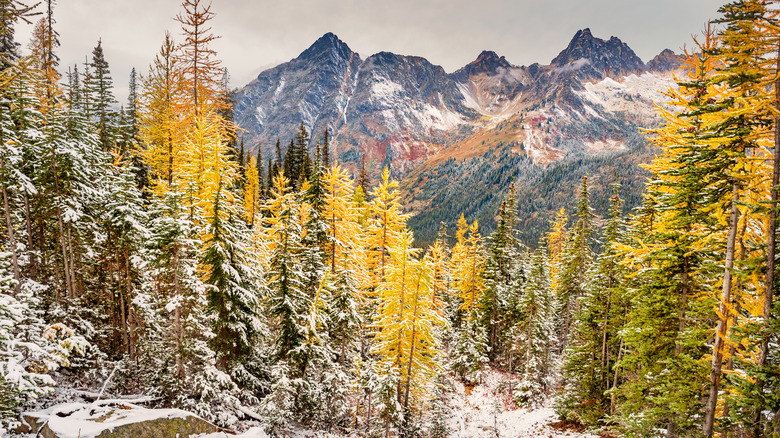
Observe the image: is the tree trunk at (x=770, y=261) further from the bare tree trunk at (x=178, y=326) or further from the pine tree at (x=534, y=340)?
the pine tree at (x=534, y=340)

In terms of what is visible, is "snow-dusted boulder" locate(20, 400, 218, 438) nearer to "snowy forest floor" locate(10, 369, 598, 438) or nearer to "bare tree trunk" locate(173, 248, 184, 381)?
"bare tree trunk" locate(173, 248, 184, 381)

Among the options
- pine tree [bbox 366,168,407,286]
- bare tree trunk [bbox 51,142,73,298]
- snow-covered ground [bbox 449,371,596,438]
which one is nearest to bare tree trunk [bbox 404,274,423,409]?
pine tree [bbox 366,168,407,286]

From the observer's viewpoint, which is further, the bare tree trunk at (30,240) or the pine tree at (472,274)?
the pine tree at (472,274)

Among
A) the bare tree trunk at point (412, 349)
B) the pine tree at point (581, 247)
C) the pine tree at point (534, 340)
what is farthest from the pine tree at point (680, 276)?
the pine tree at point (534, 340)

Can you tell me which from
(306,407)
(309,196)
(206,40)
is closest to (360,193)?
(309,196)

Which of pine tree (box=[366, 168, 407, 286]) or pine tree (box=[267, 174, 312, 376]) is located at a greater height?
pine tree (box=[366, 168, 407, 286])

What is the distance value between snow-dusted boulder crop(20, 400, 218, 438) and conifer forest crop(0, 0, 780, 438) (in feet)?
2.25

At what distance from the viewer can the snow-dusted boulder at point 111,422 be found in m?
9.19

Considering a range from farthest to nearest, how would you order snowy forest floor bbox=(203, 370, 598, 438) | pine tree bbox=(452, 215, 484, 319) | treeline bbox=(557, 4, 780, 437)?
pine tree bbox=(452, 215, 484, 319) < snowy forest floor bbox=(203, 370, 598, 438) < treeline bbox=(557, 4, 780, 437)

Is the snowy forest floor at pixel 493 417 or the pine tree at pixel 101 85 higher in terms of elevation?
the pine tree at pixel 101 85

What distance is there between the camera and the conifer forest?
8492 millimetres

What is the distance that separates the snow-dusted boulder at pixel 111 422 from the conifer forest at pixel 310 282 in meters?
0.69

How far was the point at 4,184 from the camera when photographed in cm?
1476

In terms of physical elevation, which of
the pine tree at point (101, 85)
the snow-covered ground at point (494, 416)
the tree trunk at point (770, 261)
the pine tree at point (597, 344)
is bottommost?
the snow-covered ground at point (494, 416)
